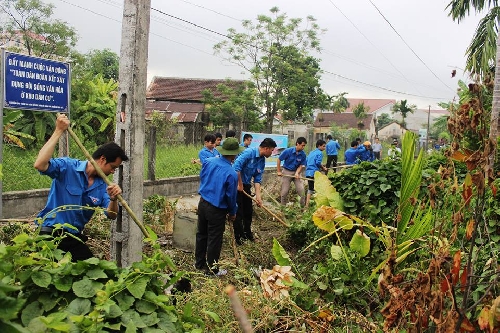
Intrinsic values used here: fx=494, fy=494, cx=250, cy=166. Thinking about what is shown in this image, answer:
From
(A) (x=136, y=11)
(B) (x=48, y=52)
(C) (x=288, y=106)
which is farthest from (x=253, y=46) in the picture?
(A) (x=136, y=11)

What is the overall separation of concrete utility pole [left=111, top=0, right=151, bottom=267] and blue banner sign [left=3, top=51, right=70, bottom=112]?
1625 millimetres

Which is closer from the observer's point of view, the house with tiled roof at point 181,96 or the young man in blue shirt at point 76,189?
the young man in blue shirt at point 76,189

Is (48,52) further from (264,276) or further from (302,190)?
(264,276)

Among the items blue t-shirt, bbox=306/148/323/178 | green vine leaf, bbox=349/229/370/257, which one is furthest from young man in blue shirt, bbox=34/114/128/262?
blue t-shirt, bbox=306/148/323/178

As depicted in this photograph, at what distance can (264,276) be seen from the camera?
12.5 ft

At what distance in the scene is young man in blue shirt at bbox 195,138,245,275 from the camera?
19.3 feet

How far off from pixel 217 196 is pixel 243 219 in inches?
88.5

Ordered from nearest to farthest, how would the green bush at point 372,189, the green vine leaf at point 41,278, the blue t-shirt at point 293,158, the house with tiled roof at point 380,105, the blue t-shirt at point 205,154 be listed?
the green vine leaf at point 41,278 < the green bush at point 372,189 < the blue t-shirt at point 205,154 < the blue t-shirt at point 293,158 < the house with tiled roof at point 380,105

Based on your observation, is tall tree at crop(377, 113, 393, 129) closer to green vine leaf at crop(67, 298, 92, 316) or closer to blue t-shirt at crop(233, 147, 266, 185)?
blue t-shirt at crop(233, 147, 266, 185)

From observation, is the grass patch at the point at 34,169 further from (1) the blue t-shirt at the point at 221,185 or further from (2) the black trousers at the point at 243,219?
(2) the black trousers at the point at 243,219

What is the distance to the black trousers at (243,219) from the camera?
777 centimetres

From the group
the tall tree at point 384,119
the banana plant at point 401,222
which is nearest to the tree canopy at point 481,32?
the banana plant at point 401,222

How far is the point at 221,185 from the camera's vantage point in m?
5.88

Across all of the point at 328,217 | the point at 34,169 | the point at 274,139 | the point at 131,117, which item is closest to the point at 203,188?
the point at 328,217
